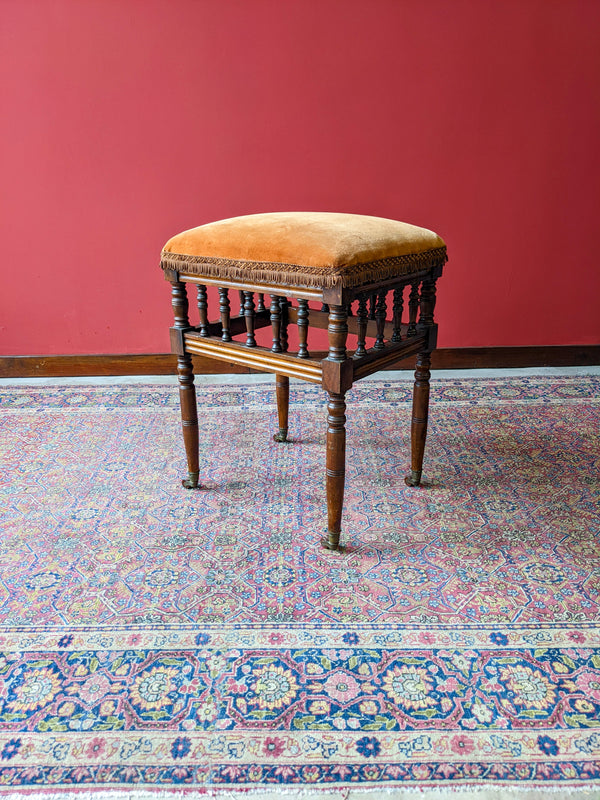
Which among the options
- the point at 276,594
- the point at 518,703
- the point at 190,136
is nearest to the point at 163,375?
the point at 190,136

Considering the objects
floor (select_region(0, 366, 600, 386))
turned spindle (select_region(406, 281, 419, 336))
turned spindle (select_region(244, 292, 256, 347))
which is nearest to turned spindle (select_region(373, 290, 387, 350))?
turned spindle (select_region(406, 281, 419, 336))

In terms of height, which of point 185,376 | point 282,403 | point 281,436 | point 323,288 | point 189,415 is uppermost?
point 323,288

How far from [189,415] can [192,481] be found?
0.72 feet

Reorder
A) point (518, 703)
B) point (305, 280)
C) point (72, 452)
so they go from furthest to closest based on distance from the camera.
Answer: point (72, 452) → point (305, 280) → point (518, 703)

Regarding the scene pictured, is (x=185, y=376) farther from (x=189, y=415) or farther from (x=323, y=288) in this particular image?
(x=323, y=288)

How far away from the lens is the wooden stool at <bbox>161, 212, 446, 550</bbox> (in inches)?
57.3

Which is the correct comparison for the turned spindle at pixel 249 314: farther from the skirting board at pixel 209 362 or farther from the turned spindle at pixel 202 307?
the skirting board at pixel 209 362

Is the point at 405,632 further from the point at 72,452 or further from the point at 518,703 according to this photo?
the point at 72,452

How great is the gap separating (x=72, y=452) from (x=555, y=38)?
2.60m

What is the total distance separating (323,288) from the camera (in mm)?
1442

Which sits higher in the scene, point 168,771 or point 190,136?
point 190,136

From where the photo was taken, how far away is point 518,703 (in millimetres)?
1158

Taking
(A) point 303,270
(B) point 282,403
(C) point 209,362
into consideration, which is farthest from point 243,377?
(A) point 303,270

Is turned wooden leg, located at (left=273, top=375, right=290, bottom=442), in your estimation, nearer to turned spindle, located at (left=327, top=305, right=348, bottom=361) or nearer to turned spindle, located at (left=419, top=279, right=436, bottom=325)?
turned spindle, located at (left=419, top=279, right=436, bottom=325)
